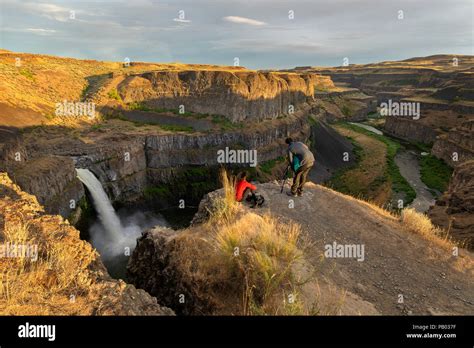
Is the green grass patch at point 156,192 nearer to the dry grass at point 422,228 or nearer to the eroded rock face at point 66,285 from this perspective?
the dry grass at point 422,228

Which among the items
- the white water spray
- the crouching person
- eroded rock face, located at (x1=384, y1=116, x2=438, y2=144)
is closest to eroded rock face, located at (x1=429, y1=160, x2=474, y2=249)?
the crouching person

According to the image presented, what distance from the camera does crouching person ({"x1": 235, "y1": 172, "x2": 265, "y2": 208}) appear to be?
447 inches

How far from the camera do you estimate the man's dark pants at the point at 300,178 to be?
12.1 meters

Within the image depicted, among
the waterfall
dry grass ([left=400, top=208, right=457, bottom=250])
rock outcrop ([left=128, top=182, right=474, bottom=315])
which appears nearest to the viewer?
rock outcrop ([left=128, top=182, right=474, bottom=315])

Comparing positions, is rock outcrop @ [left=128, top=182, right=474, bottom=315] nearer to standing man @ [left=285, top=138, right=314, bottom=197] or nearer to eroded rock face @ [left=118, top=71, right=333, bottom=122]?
standing man @ [left=285, top=138, right=314, bottom=197]

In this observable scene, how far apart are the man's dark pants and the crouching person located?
1781mm

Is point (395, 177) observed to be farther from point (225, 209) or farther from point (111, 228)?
point (225, 209)

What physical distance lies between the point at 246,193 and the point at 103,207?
20.7 metres

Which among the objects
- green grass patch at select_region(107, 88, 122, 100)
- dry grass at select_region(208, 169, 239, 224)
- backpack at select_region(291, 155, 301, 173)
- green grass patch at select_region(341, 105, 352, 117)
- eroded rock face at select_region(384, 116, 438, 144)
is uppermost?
green grass patch at select_region(341, 105, 352, 117)

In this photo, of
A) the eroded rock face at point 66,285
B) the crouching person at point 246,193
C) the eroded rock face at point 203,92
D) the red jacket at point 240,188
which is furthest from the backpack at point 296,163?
the eroded rock face at point 203,92

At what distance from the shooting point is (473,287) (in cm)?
808

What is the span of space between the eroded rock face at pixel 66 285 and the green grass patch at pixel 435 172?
161ft

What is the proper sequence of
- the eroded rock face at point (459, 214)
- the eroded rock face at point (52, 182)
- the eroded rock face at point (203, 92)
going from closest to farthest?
the eroded rock face at point (459, 214)
the eroded rock face at point (52, 182)
the eroded rock face at point (203, 92)

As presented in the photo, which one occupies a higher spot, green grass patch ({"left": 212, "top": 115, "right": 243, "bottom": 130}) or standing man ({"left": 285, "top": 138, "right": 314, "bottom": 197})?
green grass patch ({"left": 212, "top": 115, "right": 243, "bottom": 130})
